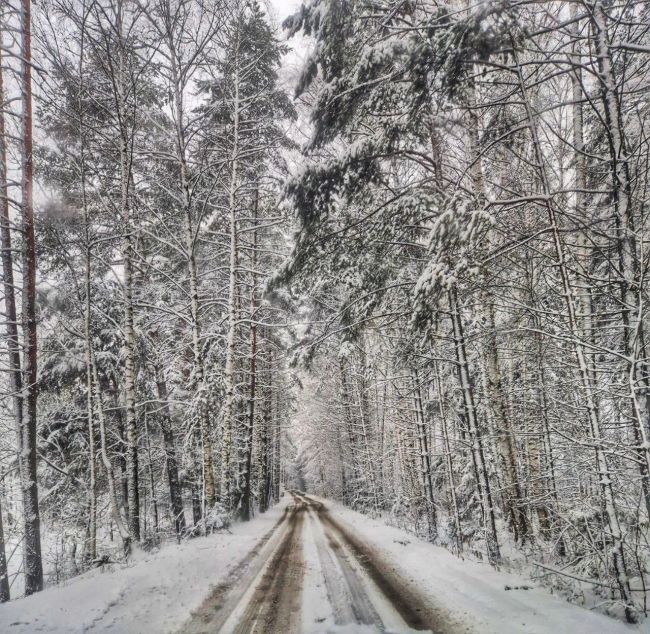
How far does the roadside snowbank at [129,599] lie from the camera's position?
14.9ft

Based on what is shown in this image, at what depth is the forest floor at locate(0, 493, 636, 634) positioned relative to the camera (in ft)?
14.6

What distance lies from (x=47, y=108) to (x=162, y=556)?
10798mm

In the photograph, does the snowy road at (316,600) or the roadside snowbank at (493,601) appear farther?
the snowy road at (316,600)

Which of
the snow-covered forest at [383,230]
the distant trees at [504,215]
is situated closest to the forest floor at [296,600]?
the snow-covered forest at [383,230]

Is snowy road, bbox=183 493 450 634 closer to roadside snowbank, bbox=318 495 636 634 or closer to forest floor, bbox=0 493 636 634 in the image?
forest floor, bbox=0 493 636 634

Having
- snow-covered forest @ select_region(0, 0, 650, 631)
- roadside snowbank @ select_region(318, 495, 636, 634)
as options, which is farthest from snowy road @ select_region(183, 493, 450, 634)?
snow-covered forest @ select_region(0, 0, 650, 631)

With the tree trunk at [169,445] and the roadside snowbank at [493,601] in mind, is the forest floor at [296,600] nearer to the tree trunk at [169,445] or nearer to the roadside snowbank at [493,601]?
the roadside snowbank at [493,601]

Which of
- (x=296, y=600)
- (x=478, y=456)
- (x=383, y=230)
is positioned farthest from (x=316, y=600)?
(x=383, y=230)

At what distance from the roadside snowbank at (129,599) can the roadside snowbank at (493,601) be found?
3511 millimetres

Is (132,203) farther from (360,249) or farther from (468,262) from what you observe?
(468,262)

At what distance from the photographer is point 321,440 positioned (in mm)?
31672

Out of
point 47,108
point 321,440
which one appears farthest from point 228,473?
point 321,440

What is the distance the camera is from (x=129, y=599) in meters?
5.32

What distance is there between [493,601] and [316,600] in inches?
96.5
